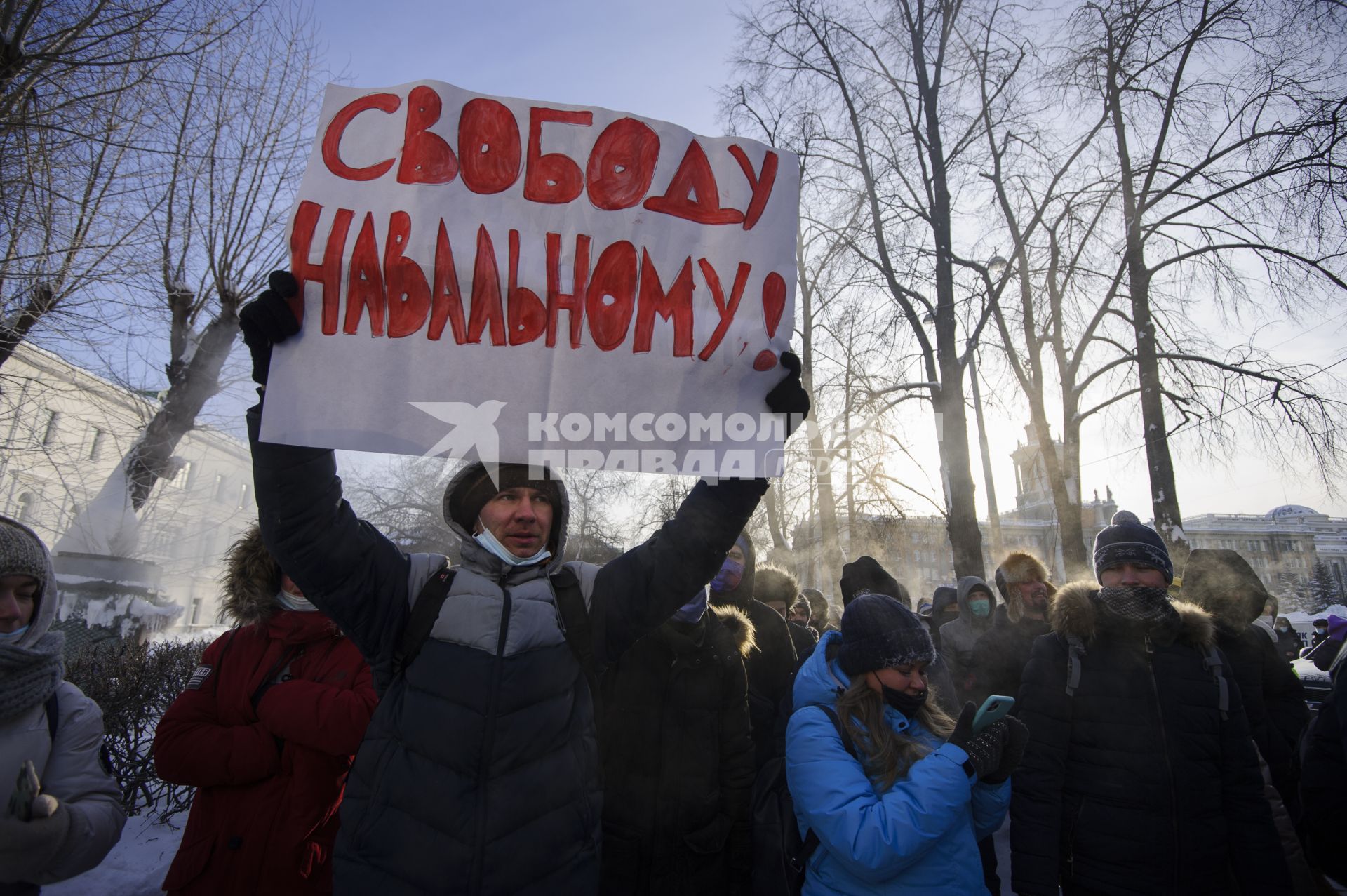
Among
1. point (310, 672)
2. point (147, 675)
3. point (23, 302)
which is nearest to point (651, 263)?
point (310, 672)

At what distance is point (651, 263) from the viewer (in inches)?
79.6

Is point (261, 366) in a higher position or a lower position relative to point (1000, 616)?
higher

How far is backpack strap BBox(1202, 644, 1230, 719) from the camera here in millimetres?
2504

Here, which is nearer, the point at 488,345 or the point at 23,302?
the point at 488,345

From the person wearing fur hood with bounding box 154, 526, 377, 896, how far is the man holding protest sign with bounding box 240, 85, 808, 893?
608 millimetres

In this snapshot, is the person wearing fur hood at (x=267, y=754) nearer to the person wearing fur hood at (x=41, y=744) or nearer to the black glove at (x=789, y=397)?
the person wearing fur hood at (x=41, y=744)

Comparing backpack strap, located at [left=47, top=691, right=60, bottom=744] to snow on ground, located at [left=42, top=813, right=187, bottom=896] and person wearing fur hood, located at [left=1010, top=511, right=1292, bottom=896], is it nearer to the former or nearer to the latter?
snow on ground, located at [left=42, top=813, right=187, bottom=896]

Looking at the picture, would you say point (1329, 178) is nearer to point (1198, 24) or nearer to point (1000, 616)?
point (1198, 24)

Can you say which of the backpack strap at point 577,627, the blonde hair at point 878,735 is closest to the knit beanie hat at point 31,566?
the backpack strap at point 577,627

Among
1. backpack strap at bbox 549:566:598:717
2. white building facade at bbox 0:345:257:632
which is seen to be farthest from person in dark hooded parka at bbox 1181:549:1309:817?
white building facade at bbox 0:345:257:632

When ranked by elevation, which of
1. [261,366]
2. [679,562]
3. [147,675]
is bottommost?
[147,675]

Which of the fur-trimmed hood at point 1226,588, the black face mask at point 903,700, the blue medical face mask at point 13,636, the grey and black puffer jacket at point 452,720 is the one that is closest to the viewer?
the grey and black puffer jacket at point 452,720

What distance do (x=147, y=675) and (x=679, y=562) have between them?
16.7 feet

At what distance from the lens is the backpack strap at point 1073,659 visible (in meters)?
2.54
